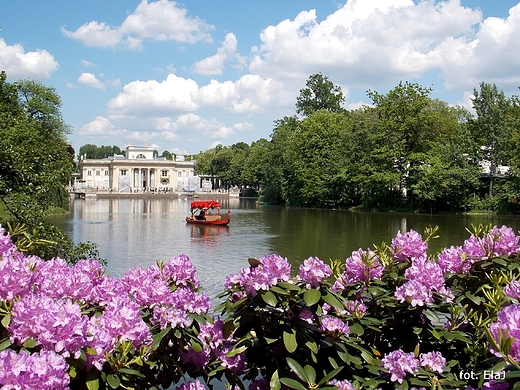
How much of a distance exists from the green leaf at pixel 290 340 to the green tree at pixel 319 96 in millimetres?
71459

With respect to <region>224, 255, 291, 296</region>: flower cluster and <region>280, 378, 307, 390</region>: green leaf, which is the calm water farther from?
<region>280, 378, 307, 390</region>: green leaf

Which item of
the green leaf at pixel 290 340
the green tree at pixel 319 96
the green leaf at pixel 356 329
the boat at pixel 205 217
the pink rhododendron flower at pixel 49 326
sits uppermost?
the green tree at pixel 319 96

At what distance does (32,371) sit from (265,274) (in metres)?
1.16

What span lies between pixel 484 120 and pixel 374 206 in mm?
12432

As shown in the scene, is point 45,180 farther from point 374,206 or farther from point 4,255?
point 374,206

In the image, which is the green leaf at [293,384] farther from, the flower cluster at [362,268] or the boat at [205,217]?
the boat at [205,217]

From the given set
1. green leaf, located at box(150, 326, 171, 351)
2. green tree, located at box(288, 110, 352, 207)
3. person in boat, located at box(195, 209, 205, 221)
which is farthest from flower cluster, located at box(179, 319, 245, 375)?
green tree, located at box(288, 110, 352, 207)

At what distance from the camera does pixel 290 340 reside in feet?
8.62

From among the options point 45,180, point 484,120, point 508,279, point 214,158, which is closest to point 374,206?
point 484,120

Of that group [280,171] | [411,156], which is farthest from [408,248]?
[280,171]

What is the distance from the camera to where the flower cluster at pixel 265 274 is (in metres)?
2.71

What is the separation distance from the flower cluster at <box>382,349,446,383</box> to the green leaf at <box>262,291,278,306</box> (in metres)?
0.73

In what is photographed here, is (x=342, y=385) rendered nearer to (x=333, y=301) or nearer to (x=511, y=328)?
(x=333, y=301)

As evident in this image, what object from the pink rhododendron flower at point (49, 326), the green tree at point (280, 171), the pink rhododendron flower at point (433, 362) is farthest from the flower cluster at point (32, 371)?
the green tree at point (280, 171)
